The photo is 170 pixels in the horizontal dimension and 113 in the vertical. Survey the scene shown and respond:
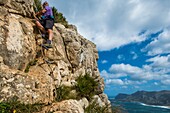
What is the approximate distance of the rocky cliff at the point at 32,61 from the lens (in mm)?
7754

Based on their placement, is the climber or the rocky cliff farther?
the climber

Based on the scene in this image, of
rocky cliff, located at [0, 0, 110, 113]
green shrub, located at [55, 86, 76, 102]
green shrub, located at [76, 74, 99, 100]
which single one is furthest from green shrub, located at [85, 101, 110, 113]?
green shrub, located at [55, 86, 76, 102]

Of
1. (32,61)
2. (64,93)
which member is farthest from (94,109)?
(32,61)

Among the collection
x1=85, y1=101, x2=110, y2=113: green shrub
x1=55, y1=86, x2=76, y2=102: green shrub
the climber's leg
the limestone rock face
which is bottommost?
x1=85, y1=101, x2=110, y2=113: green shrub

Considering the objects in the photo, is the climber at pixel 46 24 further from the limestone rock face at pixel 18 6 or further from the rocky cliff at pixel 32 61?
the limestone rock face at pixel 18 6

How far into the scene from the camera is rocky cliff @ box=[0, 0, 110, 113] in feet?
25.4

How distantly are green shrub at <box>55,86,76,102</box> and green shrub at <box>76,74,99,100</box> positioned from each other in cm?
87

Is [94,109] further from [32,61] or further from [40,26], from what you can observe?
[40,26]

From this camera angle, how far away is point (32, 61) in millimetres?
9836

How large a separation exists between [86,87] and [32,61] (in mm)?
3489

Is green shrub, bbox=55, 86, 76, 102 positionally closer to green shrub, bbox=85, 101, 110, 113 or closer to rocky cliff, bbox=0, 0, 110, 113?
rocky cliff, bbox=0, 0, 110, 113

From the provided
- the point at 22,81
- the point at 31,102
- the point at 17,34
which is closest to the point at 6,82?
the point at 22,81

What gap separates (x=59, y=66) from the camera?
427 inches

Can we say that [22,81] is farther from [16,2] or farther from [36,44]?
[16,2]
